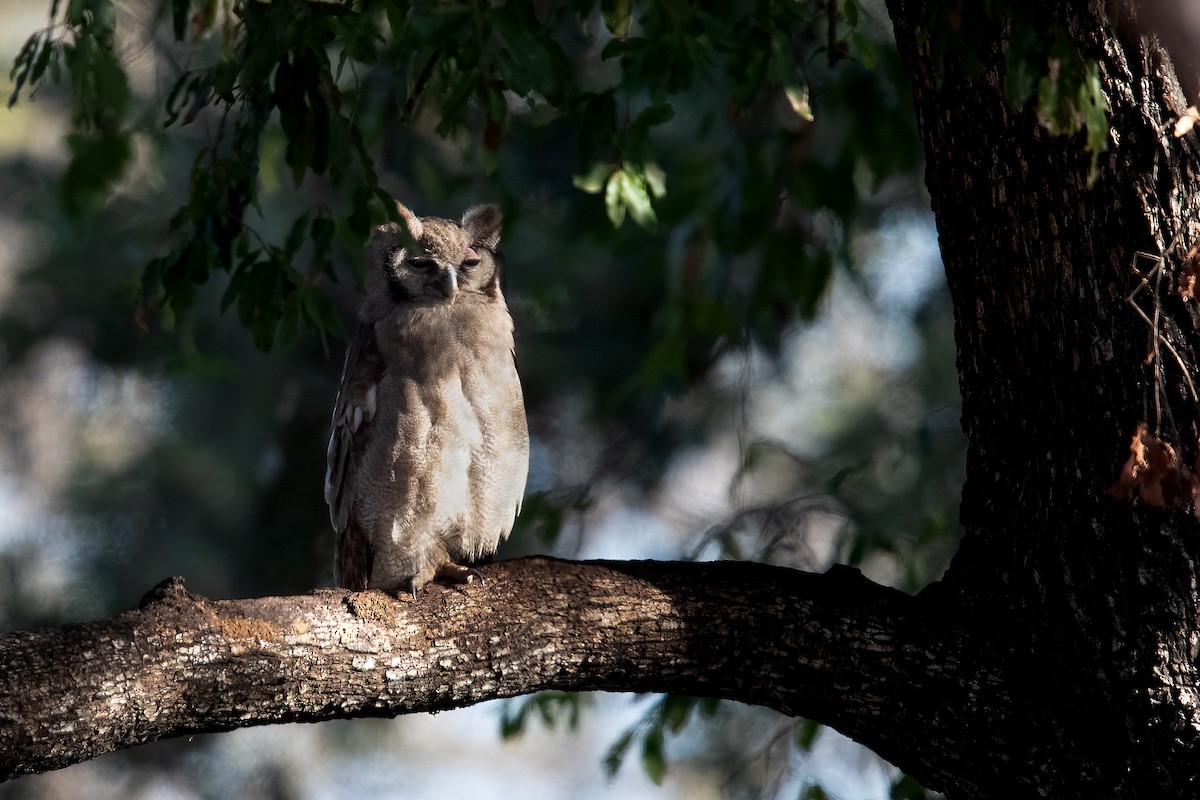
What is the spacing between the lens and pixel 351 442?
13.7 ft

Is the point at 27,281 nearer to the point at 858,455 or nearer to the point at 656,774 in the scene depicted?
the point at 858,455

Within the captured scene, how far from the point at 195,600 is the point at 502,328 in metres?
1.85

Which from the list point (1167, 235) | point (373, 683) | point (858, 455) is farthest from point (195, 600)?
point (858, 455)

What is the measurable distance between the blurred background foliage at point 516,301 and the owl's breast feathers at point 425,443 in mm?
461

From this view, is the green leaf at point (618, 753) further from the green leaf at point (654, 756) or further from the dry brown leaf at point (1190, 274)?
the dry brown leaf at point (1190, 274)

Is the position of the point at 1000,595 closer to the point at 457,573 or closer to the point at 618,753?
the point at 457,573

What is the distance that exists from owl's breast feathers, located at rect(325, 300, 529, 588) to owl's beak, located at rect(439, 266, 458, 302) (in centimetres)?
5

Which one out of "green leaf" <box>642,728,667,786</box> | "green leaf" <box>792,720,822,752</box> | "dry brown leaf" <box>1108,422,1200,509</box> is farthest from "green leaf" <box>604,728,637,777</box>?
"dry brown leaf" <box>1108,422,1200,509</box>

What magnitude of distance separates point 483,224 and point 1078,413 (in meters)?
2.19

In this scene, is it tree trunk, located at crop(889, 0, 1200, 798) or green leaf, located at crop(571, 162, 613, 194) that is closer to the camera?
tree trunk, located at crop(889, 0, 1200, 798)

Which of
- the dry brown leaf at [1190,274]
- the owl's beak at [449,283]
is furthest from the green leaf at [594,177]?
the dry brown leaf at [1190,274]

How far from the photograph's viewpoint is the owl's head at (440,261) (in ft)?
14.1

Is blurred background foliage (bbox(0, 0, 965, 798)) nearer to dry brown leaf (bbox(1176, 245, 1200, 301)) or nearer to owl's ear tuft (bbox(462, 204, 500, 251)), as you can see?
owl's ear tuft (bbox(462, 204, 500, 251))

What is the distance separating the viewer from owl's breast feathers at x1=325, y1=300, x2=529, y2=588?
402 cm
